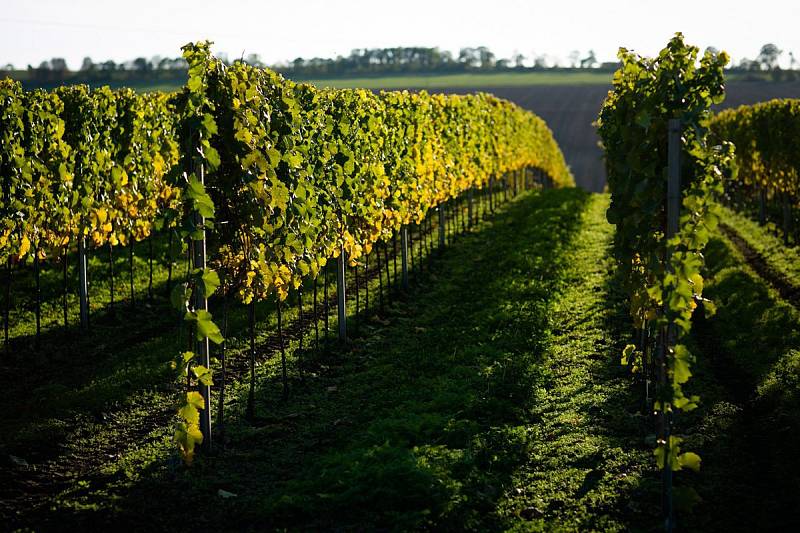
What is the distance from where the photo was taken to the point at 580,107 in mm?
95750

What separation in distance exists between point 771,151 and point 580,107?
7235cm

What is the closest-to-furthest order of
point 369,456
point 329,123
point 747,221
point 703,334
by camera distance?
point 369,456
point 329,123
point 703,334
point 747,221

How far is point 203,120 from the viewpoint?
8312 millimetres

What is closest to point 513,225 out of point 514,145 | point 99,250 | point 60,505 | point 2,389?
point 514,145

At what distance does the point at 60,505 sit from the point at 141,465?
1089mm

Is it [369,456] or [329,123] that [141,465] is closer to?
[369,456]

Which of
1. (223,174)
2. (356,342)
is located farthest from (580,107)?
(223,174)

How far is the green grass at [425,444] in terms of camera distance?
23.2 ft

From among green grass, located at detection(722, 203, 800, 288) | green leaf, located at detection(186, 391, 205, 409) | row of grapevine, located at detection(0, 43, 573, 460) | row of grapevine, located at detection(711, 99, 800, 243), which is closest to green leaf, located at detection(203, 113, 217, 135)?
row of grapevine, located at detection(0, 43, 573, 460)

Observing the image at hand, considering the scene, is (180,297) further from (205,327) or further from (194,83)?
(194,83)

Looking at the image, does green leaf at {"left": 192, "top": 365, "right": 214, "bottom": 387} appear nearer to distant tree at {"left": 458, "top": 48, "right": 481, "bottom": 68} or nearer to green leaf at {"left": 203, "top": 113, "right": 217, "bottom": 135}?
green leaf at {"left": 203, "top": 113, "right": 217, "bottom": 135}

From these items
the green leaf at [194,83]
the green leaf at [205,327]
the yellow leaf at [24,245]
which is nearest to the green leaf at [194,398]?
the green leaf at [205,327]

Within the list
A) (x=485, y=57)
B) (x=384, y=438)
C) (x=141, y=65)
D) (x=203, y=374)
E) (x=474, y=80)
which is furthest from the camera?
(x=485, y=57)

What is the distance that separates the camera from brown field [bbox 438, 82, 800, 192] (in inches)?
3125
